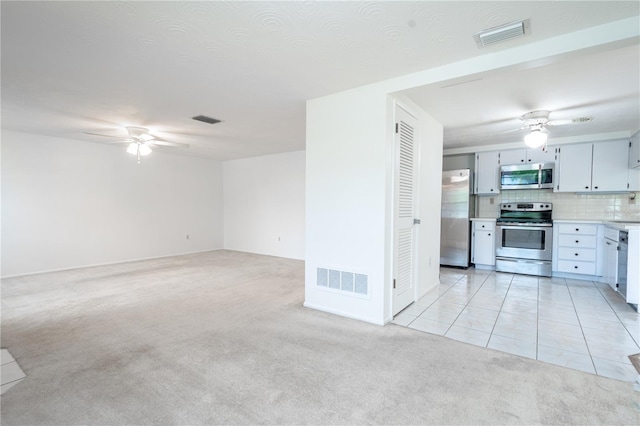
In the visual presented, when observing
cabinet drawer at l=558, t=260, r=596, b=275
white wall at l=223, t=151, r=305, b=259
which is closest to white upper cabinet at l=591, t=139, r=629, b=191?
cabinet drawer at l=558, t=260, r=596, b=275

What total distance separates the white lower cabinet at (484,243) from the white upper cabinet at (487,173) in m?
0.60

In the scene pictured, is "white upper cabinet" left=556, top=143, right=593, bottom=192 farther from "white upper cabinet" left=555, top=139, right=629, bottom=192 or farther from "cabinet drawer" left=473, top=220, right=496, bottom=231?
"cabinet drawer" left=473, top=220, right=496, bottom=231

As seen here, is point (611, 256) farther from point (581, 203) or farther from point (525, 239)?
point (581, 203)

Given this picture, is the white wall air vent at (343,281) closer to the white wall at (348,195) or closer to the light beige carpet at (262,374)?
the white wall at (348,195)

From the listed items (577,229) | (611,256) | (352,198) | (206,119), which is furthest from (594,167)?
(206,119)

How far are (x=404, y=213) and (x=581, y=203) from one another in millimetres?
3974

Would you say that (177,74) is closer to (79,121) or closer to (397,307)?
(79,121)

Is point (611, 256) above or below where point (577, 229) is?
below

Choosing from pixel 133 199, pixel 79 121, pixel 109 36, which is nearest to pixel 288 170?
pixel 133 199

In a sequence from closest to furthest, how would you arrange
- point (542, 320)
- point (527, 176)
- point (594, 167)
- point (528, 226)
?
1. point (542, 320)
2. point (594, 167)
3. point (528, 226)
4. point (527, 176)

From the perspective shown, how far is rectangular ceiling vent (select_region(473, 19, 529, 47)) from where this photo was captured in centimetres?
200

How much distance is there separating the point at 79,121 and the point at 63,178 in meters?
1.79

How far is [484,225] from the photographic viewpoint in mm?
5586

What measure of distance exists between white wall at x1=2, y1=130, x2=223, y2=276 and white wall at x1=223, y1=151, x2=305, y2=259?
689 mm
